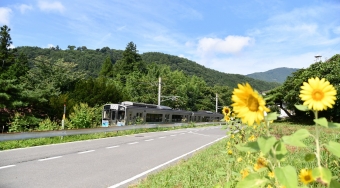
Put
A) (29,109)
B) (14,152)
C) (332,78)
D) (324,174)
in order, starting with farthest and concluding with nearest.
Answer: (332,78) → (29,109) → (14,152) → (324,174)

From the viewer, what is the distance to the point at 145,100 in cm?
5162

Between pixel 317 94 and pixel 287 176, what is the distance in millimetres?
406

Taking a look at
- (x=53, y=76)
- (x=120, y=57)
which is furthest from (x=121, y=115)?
(x=120, y=57)

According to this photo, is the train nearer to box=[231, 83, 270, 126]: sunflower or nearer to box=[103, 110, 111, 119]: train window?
box=[103, 110, 111, 119]: train window

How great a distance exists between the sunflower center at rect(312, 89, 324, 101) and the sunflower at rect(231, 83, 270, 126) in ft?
0.80

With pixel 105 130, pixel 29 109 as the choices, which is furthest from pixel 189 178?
pixel 29 109

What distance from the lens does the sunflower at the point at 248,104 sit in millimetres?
1297

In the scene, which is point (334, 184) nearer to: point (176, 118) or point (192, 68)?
point (176, 118)

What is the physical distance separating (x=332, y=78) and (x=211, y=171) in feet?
72.8

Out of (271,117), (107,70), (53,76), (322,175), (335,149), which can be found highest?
(107,70)

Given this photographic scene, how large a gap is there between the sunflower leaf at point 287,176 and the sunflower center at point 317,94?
35 cm

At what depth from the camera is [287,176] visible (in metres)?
1.21

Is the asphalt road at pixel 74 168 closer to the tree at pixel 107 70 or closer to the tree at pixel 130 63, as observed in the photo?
the tree at pixel 130 63

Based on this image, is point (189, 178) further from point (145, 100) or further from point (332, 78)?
point (145, 100)
